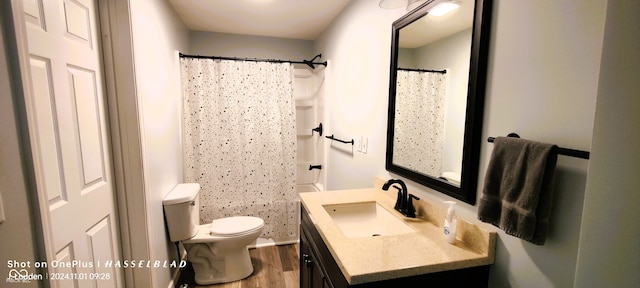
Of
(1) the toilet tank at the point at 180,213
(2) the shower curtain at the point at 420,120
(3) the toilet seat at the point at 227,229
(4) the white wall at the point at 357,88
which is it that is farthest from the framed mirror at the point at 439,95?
(1) the toilet tank at the point at 180,213

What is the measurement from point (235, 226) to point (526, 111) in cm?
213

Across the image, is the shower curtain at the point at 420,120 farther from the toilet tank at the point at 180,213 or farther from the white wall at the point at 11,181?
the toilet tank at the point at 180,213

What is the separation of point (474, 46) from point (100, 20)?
1.82 m

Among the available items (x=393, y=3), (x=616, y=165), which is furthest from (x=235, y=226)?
(x=616, y=165)

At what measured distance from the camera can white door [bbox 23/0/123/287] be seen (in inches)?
37.7

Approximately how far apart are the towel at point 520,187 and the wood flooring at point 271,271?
1838 mm

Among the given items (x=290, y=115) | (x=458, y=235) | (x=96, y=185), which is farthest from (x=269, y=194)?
(x=458, y=235)

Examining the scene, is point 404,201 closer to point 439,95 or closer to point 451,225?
point 451,225

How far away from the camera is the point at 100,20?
1.37 metres

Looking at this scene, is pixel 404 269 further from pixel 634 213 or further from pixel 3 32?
pixel 3 32

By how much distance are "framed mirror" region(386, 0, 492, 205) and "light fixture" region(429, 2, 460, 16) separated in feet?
→ 0.04

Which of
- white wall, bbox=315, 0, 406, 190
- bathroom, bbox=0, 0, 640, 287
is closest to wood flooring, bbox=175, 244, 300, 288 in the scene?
bathroom, bbox=0, 0, 640, 287

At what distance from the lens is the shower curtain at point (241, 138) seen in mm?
2436

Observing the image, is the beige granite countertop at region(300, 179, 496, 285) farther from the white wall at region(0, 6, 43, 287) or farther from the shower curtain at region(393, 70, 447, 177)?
the white wall at region(0, 6, 43, 287)
